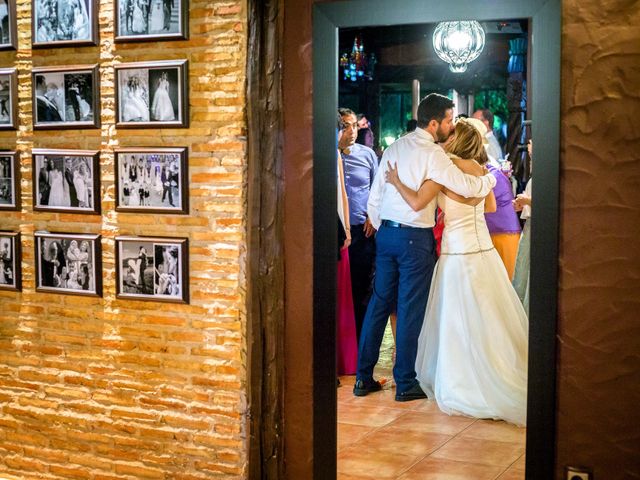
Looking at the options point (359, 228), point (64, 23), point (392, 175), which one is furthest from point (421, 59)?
point (64, 23)

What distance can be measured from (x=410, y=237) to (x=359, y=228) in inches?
40.2

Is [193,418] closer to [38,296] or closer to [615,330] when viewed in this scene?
[38,296]

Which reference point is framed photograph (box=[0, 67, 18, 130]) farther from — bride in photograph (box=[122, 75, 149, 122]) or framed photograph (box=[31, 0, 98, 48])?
bride in photograph (box=[122, 75, 149, 122])

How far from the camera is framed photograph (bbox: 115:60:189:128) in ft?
12.9

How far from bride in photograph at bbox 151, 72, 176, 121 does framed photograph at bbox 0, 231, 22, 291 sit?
0.98m

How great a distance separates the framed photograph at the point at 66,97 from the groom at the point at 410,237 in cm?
223

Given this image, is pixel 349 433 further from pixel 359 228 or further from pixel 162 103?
pixel 162 103

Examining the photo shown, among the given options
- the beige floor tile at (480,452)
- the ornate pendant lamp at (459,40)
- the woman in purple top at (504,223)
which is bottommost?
the beige floor tile at (480,452)

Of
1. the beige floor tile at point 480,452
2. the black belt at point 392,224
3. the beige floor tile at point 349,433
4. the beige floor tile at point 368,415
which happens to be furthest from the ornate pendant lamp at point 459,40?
the beige floor tile at point 480,452

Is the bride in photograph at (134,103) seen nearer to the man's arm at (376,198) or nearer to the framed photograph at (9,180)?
the framed photograph at (9,180)

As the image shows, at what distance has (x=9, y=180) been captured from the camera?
4.34m

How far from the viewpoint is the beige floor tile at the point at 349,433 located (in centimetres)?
493

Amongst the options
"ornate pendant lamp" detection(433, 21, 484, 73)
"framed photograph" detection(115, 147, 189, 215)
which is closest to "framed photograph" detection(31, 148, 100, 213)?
"framed photograph" detection(115, 147, 189, 215)

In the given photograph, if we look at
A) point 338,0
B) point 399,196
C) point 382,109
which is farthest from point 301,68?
point 382,109
